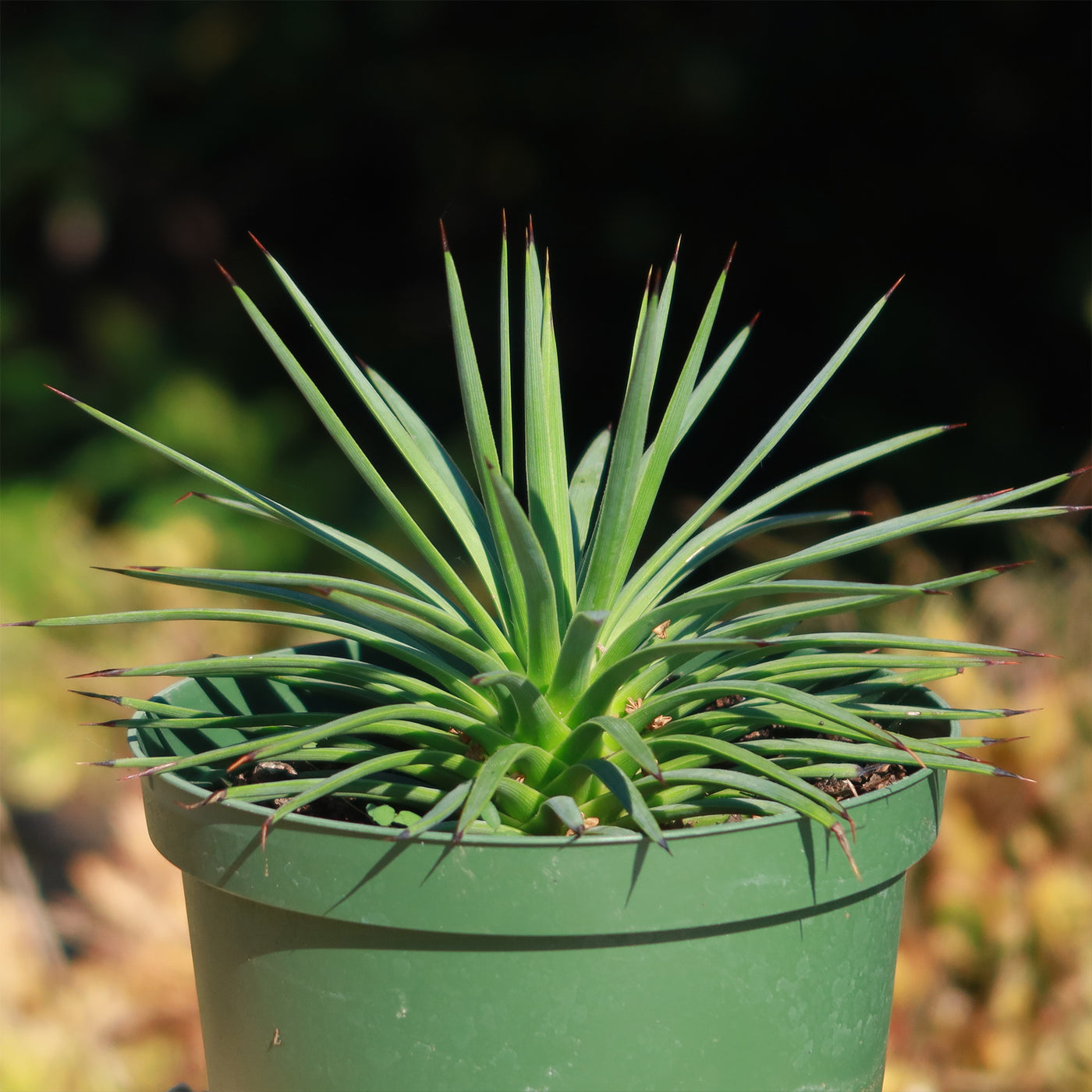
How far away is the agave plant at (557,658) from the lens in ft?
2.47

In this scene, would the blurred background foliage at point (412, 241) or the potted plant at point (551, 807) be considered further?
the blurred background foliage at point (412, 241)

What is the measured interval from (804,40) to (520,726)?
364 cm

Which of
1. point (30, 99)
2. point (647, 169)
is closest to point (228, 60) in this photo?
point (30, 99)

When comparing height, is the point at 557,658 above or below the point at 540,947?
above

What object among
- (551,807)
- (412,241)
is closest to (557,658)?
(551,807)

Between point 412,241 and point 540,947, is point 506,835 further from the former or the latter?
point 412,241

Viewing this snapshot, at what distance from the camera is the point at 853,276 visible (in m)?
3.93

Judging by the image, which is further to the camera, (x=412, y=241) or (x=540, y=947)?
(x=412, y=241)

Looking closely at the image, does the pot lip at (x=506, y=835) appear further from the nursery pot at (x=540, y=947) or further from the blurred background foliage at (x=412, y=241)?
the blurred background foliage at (x=412, y=241)

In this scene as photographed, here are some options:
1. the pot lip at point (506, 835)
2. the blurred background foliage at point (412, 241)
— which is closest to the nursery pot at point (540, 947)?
the pot lip at point (506, 835)

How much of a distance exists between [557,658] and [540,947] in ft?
0.65

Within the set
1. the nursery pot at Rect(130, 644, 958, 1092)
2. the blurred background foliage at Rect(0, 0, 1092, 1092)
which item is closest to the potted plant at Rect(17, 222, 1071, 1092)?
the nursery pot at Rect(130, 644, 958, 1092)

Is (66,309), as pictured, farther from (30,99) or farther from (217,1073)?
(217,1073)

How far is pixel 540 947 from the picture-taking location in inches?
28.2
